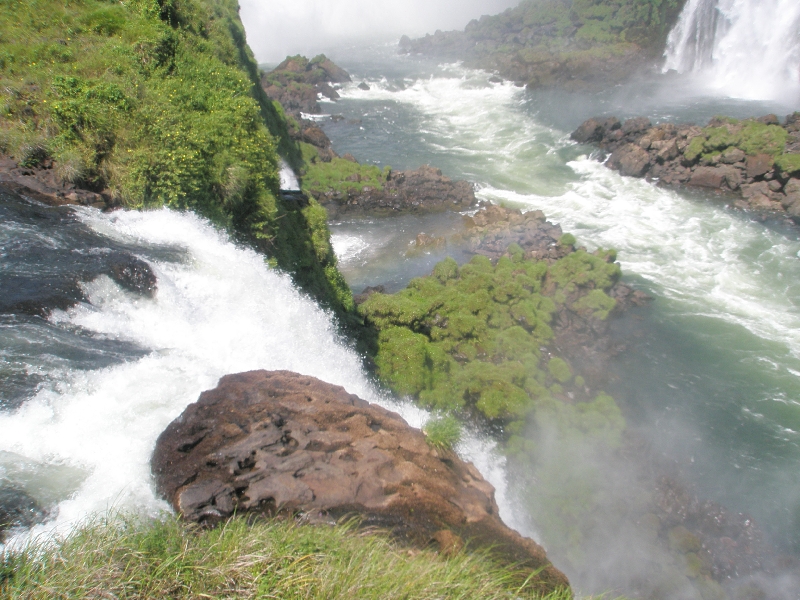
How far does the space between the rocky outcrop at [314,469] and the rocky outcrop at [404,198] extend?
1889 centimetres

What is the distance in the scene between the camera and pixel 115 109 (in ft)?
31.2

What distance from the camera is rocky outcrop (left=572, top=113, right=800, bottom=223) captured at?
24031mm

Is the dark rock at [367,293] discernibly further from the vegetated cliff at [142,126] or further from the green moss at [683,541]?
the green moss at [683,541]

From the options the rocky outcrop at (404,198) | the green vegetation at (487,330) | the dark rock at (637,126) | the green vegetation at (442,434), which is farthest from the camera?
the dark rock at (637,126)

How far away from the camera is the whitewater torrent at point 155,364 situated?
5.26 meters

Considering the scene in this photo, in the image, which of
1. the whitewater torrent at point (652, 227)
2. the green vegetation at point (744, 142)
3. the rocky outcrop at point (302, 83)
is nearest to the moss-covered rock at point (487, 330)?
the whitewater torrent at point (652, 227)

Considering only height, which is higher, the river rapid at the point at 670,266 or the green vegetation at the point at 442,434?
the green vegetation at the point at 442,434

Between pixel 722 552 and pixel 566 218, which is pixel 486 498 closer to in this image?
pixel 722 552

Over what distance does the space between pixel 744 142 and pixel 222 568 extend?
3177 centimetres

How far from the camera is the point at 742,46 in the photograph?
154 feet

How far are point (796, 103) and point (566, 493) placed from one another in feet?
152

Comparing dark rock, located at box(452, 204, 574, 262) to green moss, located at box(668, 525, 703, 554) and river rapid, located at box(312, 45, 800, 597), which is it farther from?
green moss, located at box(668, 525, 703, 554)

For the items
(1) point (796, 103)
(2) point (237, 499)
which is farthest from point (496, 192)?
(1) point (796, 103)

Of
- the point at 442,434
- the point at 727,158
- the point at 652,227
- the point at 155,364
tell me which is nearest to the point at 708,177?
the point at 727,158
